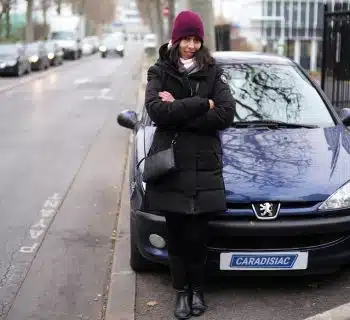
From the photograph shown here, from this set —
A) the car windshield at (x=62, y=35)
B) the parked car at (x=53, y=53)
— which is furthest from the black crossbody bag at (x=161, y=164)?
the car windshield at (x=62, y=35)

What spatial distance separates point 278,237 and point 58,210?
3.24m

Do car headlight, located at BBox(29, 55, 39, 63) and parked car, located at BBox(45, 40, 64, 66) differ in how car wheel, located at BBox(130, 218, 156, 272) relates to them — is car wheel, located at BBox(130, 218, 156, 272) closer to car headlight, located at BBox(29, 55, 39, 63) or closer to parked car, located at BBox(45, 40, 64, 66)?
car headlight, located at BBox(29, 55, 39, 63)

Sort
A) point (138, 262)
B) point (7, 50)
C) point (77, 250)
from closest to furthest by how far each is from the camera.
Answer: point (138, 262)
point (77, 250)
point (7, 50)

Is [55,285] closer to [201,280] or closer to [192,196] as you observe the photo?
[201,280]

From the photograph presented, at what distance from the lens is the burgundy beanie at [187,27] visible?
3.80 m

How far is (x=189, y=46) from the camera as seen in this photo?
12.6 feet

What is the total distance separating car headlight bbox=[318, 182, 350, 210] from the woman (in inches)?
29.2

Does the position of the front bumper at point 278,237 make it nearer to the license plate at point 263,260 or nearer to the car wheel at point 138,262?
the license plate at point 263,260

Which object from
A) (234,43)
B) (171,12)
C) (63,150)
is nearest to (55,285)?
(63,150)

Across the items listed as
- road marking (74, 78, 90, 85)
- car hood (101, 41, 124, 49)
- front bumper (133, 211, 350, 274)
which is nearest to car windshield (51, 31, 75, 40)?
car hood (101, 41, 124, 49)

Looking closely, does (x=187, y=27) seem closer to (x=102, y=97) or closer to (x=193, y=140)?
(x=193, y=140)

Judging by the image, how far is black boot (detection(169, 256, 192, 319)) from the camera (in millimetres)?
4078

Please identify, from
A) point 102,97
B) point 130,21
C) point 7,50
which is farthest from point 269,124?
point 130,21

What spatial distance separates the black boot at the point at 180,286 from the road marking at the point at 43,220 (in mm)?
1847
